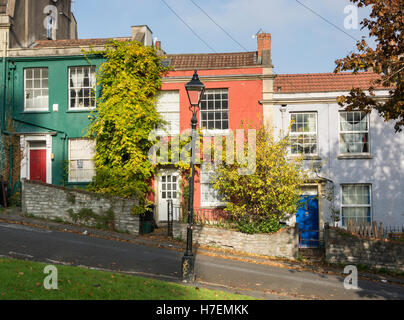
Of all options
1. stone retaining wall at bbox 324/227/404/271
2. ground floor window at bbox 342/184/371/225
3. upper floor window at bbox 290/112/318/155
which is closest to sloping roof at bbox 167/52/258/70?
upper floor window at bbox 290/112/318/155

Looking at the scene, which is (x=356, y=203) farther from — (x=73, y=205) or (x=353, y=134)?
(x=73, y=205)

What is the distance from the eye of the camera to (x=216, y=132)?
20.0 meters

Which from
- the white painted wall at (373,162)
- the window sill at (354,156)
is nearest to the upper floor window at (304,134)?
the white painted wall at (373,162)

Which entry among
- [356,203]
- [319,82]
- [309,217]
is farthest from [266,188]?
[319,82]

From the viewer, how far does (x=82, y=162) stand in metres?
20.7

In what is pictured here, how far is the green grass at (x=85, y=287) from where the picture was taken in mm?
8234

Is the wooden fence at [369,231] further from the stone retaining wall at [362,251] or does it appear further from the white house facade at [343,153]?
the white house facade at [343,153]

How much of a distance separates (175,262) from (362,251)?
23.1ft

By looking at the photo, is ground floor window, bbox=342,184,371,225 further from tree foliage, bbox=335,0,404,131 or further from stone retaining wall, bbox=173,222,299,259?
tree foliage, bbox=335,0,404,131

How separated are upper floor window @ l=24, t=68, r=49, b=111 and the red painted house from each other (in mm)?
5893

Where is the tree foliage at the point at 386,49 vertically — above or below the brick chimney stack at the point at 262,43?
below

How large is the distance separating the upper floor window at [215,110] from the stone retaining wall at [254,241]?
17.9 ft

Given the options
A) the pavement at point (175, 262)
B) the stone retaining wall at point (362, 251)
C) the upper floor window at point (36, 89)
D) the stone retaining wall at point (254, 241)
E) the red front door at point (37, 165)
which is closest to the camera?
the pavement at point (175, 262)
